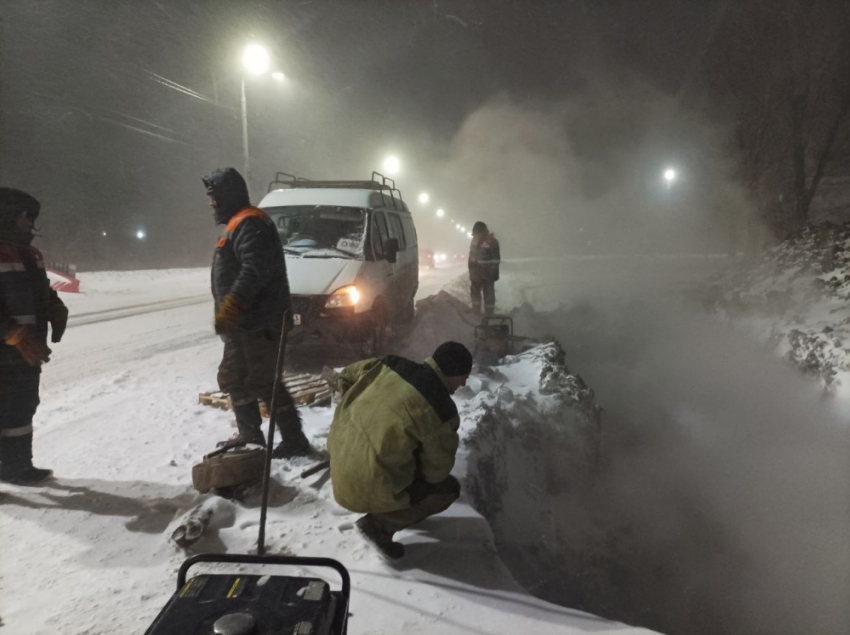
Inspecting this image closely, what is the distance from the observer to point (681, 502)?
321 inches

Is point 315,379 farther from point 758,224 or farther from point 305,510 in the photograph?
point 758,224

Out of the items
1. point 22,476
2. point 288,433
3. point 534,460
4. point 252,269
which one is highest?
point 252,269

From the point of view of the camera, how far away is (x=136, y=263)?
32.7 metres

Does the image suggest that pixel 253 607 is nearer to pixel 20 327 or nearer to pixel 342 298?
pixel 20 327

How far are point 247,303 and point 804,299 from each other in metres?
11.4

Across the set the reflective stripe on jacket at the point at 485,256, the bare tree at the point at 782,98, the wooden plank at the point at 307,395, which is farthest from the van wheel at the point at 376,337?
the bare tree at the point at 782,98

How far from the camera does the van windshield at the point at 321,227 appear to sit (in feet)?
23.8

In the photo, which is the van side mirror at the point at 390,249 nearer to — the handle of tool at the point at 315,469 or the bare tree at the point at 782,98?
the handle of tool at the point at 315,469

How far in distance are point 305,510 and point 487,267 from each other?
7.89 meters

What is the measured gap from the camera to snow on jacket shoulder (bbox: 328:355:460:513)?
8.75 feet

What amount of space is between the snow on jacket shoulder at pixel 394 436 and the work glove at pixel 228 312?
137 cm

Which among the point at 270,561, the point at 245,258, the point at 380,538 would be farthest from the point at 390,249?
the point at 270,561

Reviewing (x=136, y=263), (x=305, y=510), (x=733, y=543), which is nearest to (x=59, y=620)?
(x=305, y=510)

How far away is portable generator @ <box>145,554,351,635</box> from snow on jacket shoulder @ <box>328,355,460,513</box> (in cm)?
102
